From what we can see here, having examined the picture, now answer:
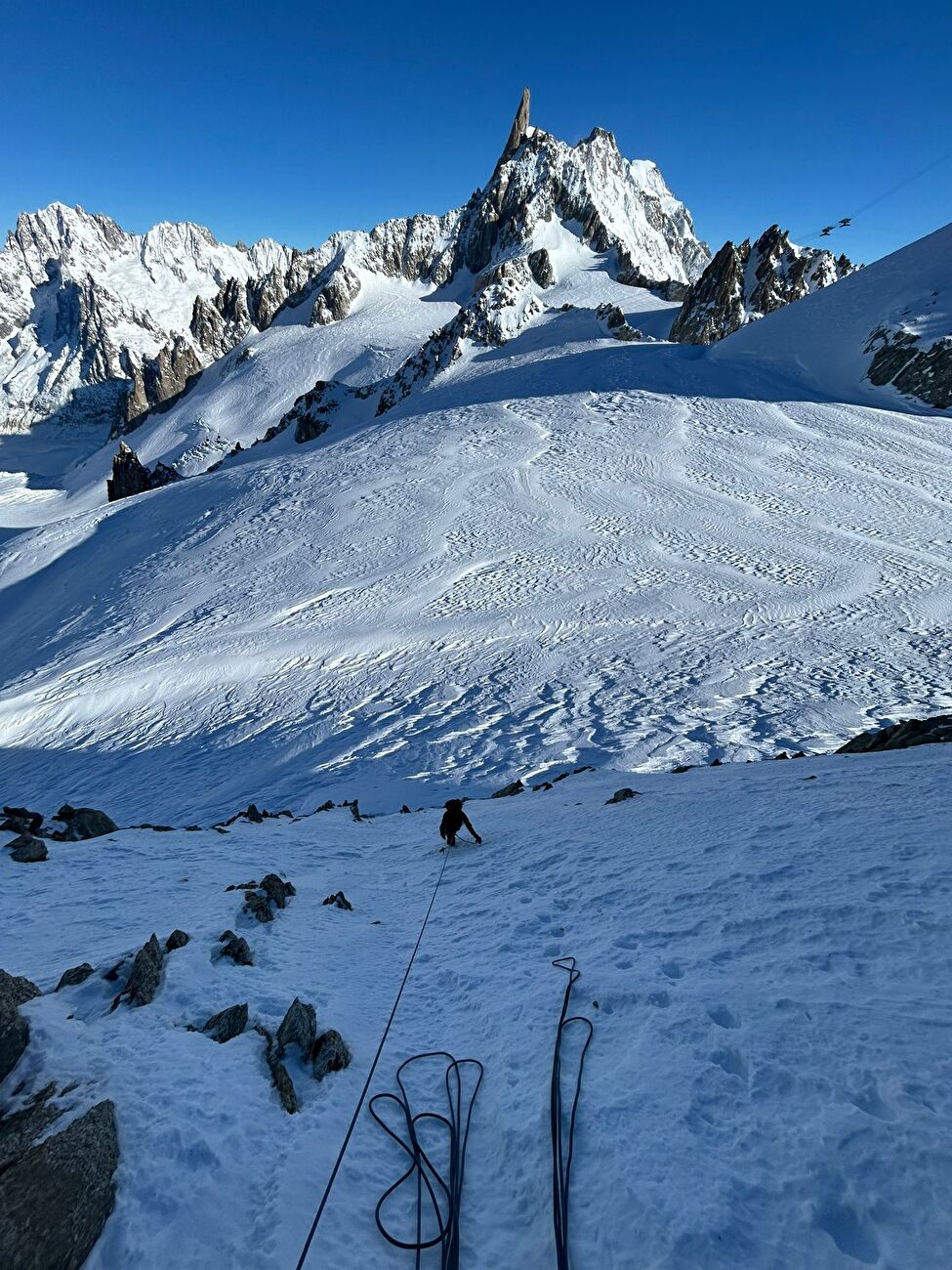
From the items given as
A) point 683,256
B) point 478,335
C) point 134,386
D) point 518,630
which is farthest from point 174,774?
point 683,256

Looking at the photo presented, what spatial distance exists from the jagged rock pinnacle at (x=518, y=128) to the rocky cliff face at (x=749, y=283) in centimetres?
6945

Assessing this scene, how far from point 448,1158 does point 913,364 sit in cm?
4730

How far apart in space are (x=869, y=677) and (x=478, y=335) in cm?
5696

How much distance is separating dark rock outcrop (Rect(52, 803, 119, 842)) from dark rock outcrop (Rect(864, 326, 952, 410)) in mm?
44370

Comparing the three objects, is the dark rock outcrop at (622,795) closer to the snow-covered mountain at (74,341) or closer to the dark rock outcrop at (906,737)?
the dark rock outcrop at (906,737)

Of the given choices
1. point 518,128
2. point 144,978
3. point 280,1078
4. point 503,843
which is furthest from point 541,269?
point 280,1078

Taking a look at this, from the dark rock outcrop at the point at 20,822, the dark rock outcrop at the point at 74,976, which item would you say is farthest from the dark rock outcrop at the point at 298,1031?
the dark rock outcrop at the point at 20,822

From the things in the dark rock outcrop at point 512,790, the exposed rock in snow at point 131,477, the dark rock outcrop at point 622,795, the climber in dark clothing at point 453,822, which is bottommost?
the dark rock outcrop at point 512,790

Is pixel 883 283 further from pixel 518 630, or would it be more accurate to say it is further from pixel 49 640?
pixel 49 640

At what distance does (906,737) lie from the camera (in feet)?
29.5

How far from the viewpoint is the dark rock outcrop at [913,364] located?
34500 millimetres

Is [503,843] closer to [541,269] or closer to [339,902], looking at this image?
[339,902]

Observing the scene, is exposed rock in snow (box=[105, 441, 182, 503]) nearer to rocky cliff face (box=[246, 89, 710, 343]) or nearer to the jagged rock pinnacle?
rocky cliff face (box=[246, 89, 710, 343])

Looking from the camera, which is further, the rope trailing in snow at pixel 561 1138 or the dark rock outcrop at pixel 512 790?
the dark rock outcrop at pixel 512 790
